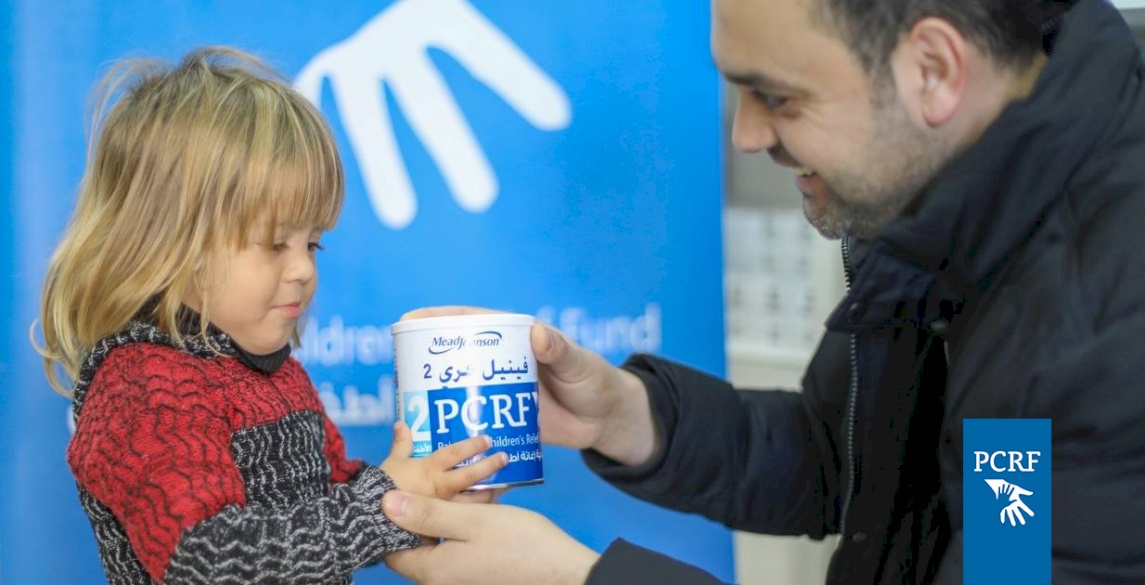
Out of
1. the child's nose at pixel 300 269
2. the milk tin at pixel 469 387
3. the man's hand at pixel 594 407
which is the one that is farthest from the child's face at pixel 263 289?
the man's hand at pixel 594 407

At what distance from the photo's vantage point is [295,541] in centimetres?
108

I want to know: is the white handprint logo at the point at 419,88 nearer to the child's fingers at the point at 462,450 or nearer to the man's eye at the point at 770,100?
the man's eye at the point at 770,100

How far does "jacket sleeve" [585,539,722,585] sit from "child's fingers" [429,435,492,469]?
174mm

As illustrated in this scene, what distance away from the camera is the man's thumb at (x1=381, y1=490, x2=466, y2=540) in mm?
1087

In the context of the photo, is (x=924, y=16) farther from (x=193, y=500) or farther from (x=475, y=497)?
(x=193, y=500)

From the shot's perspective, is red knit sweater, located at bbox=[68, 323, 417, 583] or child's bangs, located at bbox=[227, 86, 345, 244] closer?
red knit sweater, located at bbox=[68, 323, 417, 583]

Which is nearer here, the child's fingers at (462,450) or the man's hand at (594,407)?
the child's fingers at (462,450)

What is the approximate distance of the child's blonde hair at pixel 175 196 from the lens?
1.17 m

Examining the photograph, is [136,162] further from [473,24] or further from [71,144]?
[473,24]

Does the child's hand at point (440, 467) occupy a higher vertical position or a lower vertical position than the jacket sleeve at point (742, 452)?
higher

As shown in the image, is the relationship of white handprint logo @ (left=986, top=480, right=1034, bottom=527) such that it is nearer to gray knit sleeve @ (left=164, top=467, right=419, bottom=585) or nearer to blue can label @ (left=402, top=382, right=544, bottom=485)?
blue can label @ (left=402, top=382, right=544, bottom=485)

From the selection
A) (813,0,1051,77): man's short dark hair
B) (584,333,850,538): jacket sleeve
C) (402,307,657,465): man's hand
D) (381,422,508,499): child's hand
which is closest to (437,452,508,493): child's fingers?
(381,422,508,499): child's hand

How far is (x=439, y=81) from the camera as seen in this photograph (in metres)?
1.62

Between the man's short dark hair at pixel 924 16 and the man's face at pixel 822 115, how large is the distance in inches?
0.6
